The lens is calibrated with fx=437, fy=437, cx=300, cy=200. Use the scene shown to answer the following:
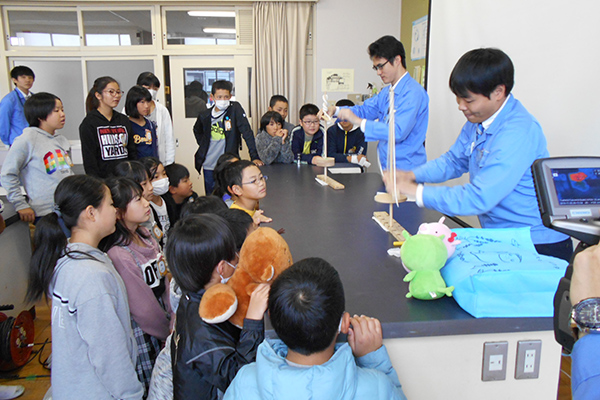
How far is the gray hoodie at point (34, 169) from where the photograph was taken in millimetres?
2520

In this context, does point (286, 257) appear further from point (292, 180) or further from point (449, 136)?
point (449, 136)

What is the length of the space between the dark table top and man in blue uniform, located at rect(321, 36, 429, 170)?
27 centimetres

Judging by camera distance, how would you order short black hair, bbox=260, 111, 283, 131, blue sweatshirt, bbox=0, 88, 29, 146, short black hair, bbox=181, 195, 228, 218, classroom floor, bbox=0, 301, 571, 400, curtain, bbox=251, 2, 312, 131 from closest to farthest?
short black hair, bbox=181, 195, 228, 218, classroom floor, bbox=0, 301, 571, 400, short black hair, bbox=260, 111, 283, 131, blue sweatshirt, bbox=0, 88, 29, 146, curtain, bbox=251, 2, 312, 131

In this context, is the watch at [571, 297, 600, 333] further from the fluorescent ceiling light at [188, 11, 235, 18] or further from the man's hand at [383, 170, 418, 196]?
the fluorescent ceiling light at [188, 11, 235, 18]

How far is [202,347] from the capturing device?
110 centimetres

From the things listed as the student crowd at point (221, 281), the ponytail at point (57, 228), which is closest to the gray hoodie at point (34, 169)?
the student crowd at point (221, 281)

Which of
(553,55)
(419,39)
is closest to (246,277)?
(553,55)

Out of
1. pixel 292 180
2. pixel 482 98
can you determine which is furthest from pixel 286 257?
pixel 292 180

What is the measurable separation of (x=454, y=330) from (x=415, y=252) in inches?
7.6

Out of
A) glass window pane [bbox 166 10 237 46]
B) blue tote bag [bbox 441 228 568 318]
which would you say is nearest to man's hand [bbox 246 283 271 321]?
blue tote bag [bbox 441 228 568 318]

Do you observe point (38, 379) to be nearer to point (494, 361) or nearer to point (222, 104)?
point (494, 361)

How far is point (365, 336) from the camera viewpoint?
3.09 feet

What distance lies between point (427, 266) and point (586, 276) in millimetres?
431

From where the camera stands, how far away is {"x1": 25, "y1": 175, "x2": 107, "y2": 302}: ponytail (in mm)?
1415
